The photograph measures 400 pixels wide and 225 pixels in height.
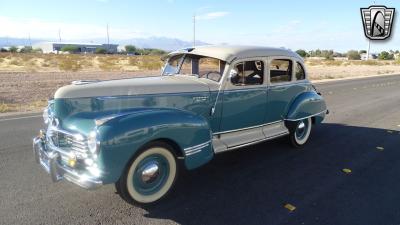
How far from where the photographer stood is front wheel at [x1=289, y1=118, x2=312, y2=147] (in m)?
6.49

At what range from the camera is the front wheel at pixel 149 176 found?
3.96 meters

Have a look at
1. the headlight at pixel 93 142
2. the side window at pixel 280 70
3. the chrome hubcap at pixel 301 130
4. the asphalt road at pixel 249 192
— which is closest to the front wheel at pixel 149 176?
the asphalt road at pixel 249 192

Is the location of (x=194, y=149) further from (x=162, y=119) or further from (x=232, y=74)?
(x=232, y=74)

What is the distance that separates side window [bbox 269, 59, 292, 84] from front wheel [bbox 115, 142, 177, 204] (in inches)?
101

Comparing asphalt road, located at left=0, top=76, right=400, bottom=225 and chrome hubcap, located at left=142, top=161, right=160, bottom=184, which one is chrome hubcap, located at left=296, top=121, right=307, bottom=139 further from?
chrome hubcap, located at left=142, top=161, right=160, bottom=184

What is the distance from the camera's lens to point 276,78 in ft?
19.8

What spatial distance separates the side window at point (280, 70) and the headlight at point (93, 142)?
131 inches

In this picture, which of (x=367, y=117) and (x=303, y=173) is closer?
(x=303, y=173)

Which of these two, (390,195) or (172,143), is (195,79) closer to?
(172,143)

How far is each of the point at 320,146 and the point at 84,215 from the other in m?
4.68

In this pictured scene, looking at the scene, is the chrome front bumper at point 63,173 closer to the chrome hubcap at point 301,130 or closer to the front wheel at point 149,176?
the front wheel at point 149,176

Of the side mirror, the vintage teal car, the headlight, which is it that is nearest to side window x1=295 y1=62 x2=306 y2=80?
the vintage teal car

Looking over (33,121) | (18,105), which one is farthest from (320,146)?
(18,105)

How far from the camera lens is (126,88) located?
4262 mm
